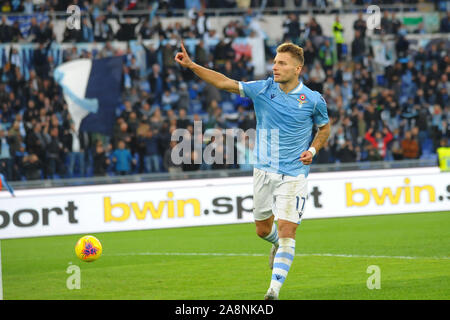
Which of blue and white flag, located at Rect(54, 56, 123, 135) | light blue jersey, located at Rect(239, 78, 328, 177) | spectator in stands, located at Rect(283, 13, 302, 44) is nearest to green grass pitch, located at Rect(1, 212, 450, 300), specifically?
light blue jersey, located at Rect(239, 78, 328, 177)

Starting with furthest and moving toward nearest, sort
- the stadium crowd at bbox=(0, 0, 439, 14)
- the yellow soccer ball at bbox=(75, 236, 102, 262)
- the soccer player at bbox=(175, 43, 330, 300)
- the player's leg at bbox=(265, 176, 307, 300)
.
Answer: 1. the stadium crowd at bbox=(0, 0, 439, 14)
2. the yellow soccer ball at bbox=(75, 236, 102, 262)
3. the soccer player at bbox=(175, 43, 330, 300)
4. the player's leg at bbox=(265, 176, 307, 300)

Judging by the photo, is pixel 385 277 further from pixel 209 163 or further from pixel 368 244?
pixel 209 163

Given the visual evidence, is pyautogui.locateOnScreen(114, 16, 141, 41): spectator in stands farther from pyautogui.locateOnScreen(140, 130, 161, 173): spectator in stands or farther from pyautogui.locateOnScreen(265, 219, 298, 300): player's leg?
pyautogui.locateOnScreen(265, 219, 298, 300): player's leg

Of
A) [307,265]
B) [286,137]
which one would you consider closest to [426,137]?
[307,265]

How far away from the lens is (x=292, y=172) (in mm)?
8227

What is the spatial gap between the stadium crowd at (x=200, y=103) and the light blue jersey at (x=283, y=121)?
9628 mm

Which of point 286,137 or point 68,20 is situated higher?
point 68,20

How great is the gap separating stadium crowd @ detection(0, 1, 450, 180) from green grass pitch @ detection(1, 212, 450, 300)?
341 centimetres

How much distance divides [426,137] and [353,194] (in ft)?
17.2

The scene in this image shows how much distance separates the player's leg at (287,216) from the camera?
25.9 feet

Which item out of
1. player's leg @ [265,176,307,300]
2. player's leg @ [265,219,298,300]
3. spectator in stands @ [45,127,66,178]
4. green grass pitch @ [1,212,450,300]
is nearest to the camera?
player's leg @ [265,219,298,300]

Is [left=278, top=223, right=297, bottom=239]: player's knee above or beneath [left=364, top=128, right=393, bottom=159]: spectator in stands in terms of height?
above

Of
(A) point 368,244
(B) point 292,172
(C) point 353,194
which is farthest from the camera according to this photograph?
(C) point 353,194

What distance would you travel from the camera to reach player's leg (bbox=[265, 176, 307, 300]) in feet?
25.9
